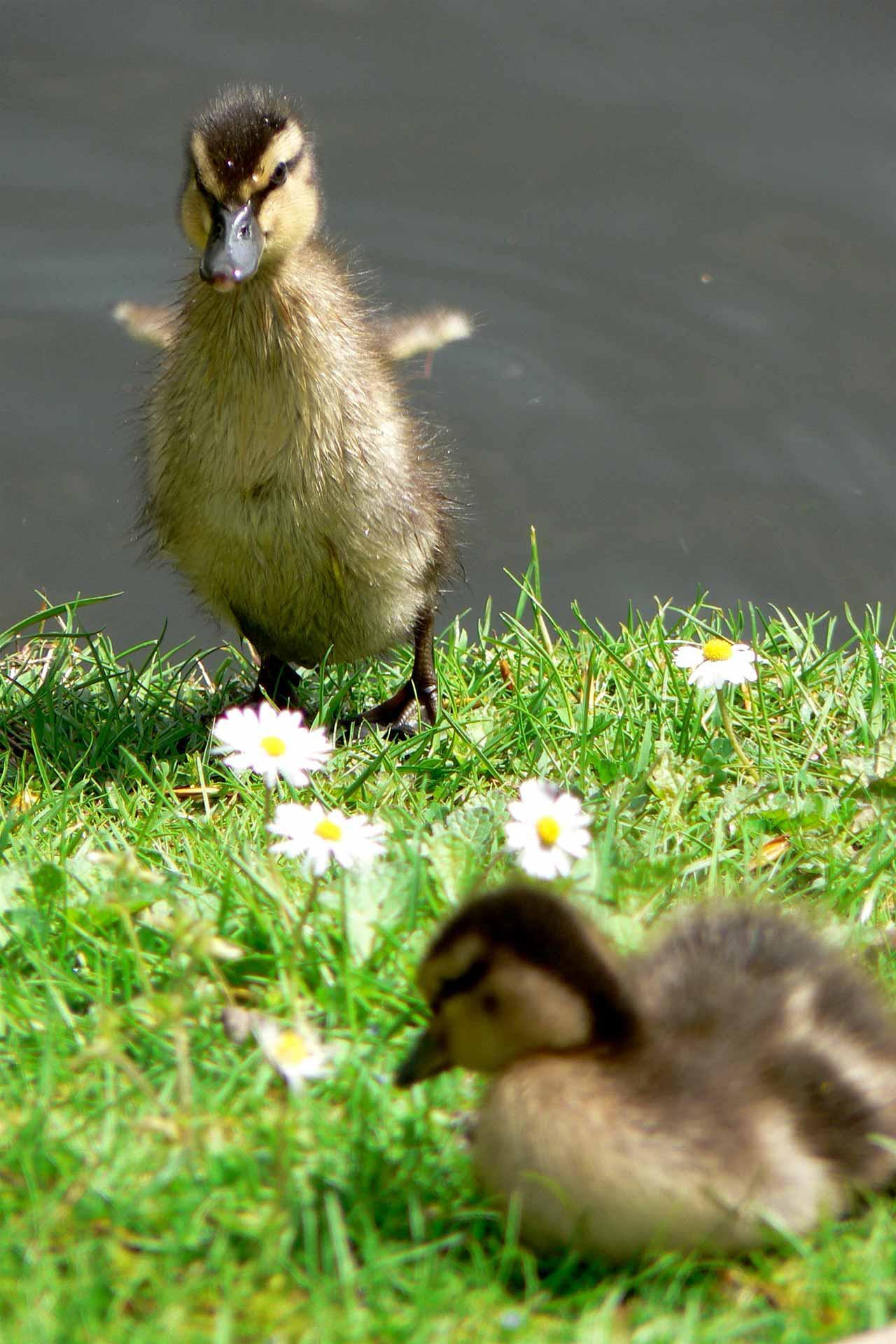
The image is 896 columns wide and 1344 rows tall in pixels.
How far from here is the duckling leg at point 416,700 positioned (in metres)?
4.89

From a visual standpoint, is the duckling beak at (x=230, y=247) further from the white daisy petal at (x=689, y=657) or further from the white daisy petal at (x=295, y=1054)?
the white daisy petal at (x=295, y=1054)

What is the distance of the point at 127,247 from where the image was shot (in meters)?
8.69

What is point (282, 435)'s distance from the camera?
183 inches

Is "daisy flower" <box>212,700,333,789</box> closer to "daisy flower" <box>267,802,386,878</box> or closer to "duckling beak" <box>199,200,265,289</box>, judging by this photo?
"daisy flower" <box>267,802,386,878</box>

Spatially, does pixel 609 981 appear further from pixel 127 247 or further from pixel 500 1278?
pixel 127 247

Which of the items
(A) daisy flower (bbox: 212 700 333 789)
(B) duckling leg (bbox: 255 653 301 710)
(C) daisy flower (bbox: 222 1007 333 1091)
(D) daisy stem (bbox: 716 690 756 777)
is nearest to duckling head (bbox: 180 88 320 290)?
(B) duckling leg (bbox: 255 653 301 710)

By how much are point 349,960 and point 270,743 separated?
1.47 ft

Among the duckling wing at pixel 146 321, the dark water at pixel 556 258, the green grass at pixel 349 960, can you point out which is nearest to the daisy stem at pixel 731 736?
the green grass at pixel 349 960

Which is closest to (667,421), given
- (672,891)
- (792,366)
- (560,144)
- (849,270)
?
(792,366)

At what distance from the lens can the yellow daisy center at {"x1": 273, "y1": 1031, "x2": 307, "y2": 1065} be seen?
2490mm

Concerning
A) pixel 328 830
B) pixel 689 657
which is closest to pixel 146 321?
pixel 689 657

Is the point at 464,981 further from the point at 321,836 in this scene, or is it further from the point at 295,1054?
the point at 321,836

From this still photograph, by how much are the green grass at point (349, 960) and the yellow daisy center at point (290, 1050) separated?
0.10 meters

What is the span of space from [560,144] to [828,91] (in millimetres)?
1514
